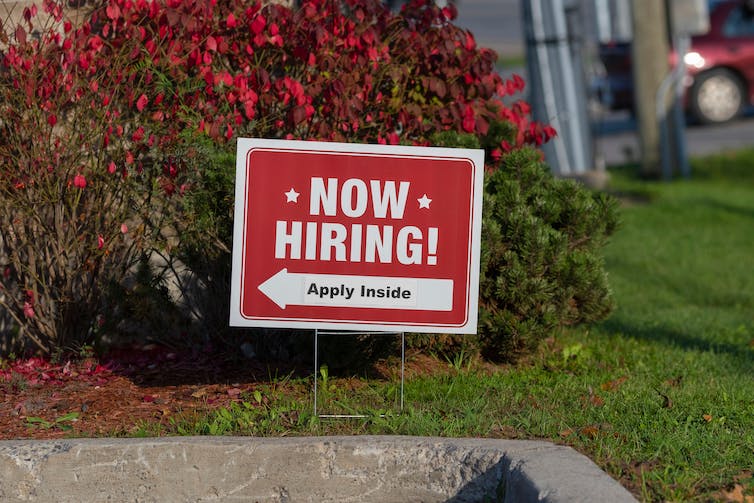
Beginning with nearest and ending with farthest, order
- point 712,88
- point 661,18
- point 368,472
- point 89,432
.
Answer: point 368,472, point 89,432, point 661,18, point 712,88

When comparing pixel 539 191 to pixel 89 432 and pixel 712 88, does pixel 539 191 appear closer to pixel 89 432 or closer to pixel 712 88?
pixel 89 432

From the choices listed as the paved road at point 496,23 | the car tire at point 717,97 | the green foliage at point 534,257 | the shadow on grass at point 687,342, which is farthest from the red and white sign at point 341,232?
the paved road at point 496,23

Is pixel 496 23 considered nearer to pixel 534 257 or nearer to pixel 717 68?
pixel 717 68

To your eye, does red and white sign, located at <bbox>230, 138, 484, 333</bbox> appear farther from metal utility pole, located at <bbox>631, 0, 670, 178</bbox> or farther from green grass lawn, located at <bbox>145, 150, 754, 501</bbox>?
metal utility pole, located at <bbox>631, 0, 670, 178</bbox>

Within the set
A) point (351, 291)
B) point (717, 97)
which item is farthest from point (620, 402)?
point (717, 97)

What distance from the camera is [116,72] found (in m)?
5.48

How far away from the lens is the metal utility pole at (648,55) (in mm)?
13633

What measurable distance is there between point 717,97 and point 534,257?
14.4 metres

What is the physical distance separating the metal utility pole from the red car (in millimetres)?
4430

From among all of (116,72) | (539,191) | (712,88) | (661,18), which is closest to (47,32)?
(116,72)

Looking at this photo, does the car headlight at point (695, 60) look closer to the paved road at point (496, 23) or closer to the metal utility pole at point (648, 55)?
the metal utility pole at point (648, 55)

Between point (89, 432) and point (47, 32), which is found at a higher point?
point (47, 32)

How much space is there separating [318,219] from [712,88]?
1526 cm

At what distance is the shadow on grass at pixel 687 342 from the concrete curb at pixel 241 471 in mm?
2253
